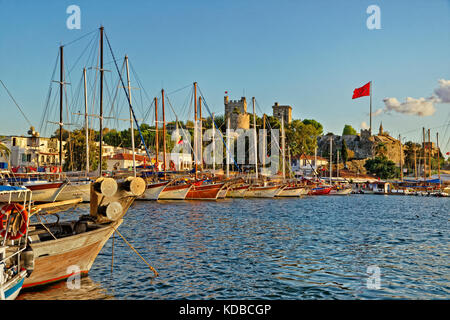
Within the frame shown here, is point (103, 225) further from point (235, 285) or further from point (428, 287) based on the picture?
point (428, 287)

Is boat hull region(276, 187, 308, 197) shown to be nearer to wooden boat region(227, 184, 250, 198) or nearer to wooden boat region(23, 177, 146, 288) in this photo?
wooden boat region(227, 184, 250, 198)

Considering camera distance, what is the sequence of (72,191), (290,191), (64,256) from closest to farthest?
(64,256) → (72,191) → (290,191)

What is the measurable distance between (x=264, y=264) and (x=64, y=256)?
8178mm

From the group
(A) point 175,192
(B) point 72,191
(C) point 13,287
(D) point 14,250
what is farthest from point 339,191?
(C) point 13,287

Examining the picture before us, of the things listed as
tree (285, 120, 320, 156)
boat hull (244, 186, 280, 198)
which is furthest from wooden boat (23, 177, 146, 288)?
tree (285, 120, 320, 156)

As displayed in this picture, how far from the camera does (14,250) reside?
1170 cm

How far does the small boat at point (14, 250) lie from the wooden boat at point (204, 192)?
4359 centimetres

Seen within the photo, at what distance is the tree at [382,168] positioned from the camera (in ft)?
424

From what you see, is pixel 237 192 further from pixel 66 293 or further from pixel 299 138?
pixel 299 138

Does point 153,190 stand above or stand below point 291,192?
above

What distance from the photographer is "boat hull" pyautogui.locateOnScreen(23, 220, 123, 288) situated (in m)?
13.1

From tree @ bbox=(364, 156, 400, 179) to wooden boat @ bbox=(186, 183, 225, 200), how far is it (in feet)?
285

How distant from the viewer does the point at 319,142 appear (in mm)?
163125

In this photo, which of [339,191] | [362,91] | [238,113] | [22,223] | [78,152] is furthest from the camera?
[238,113]
